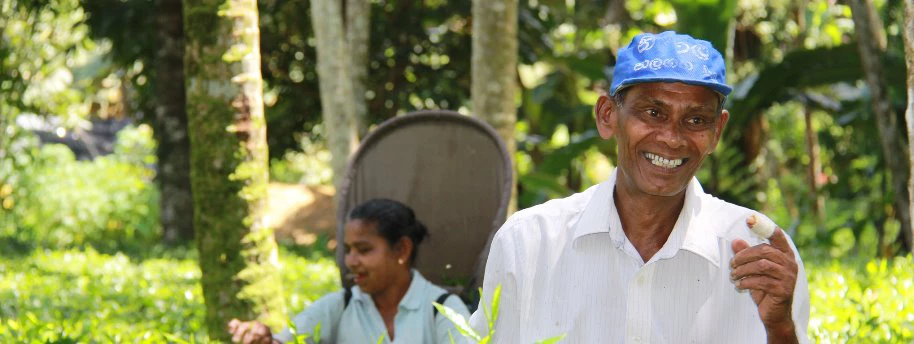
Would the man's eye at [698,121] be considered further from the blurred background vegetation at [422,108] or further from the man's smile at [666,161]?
the blurred background vegetation at [422,108]

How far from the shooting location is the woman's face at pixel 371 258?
4.88m

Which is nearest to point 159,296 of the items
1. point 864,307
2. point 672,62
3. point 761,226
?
point 864,307

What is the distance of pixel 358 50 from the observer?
34.2 feet

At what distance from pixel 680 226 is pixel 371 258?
232 centimetres

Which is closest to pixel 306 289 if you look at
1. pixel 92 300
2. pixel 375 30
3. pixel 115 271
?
pixel 92 300

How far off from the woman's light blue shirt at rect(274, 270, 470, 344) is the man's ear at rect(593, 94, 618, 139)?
1892mm

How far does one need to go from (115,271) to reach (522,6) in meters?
5.70

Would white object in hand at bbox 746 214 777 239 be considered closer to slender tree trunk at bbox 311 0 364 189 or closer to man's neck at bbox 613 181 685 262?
man's neck at bbox 613 181 685 262

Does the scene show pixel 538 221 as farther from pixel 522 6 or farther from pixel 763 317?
pixel 522 6

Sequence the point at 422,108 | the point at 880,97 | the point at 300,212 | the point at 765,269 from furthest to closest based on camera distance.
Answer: the point at 300,212 < the point at 422,108 < the point at 880,97 < the point at 765,269

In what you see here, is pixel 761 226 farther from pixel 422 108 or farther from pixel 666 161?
pixel 422 108

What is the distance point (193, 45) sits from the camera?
475 cm

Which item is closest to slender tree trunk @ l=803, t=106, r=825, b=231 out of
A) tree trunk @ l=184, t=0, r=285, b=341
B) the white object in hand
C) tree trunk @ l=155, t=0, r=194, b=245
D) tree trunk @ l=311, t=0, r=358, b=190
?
tree trunk @ l=311, t=0, r=358, b=190

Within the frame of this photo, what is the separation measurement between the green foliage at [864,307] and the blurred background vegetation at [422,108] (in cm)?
2
